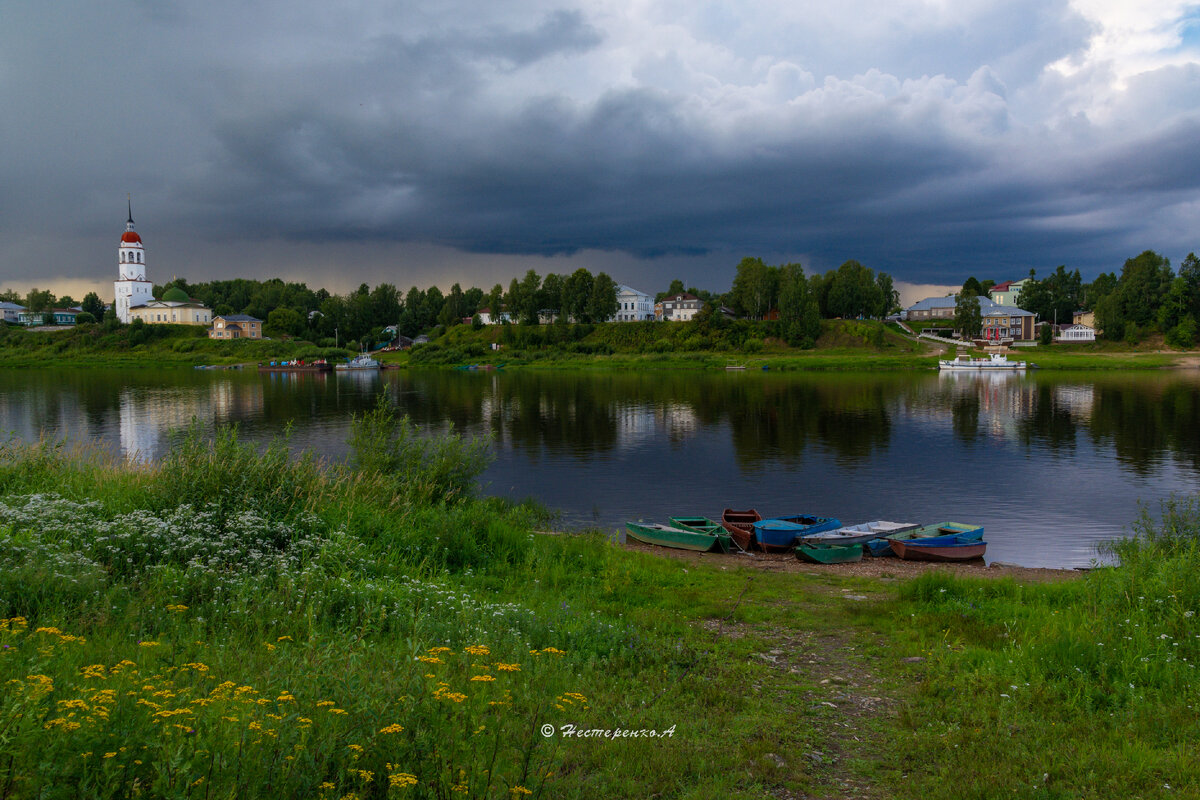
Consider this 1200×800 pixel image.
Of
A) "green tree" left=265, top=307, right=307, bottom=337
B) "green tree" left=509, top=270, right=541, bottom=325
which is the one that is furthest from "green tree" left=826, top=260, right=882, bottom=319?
"green tree" left=265, top=307, right=307, bottom=337

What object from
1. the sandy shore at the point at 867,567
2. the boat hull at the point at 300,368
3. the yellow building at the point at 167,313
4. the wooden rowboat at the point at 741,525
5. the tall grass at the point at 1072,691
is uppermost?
the yellow building at the point at 167,313

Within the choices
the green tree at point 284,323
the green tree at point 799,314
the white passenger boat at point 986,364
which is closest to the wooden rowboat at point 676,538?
the white passenger boat at point 986,364

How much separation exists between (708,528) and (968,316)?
14756cm

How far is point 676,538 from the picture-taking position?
22938mm

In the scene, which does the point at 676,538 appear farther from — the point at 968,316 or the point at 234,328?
the point at 234,328

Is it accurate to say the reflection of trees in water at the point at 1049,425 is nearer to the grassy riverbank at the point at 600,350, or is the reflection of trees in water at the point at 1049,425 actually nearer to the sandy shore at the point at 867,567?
the sandy shore at the point at 867,567

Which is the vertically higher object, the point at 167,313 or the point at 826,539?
the point at 167,313

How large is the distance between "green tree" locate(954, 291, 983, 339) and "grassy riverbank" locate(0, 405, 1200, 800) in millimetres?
149895

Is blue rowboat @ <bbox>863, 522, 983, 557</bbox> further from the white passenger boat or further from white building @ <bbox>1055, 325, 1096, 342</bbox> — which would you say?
white building @ <bbox>1055, 325, 1096, 342</bbox>

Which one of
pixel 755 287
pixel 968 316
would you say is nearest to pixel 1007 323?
pixel 968 316

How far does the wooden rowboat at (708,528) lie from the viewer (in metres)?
22.5

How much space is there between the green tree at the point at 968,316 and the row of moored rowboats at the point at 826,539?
14393 cm

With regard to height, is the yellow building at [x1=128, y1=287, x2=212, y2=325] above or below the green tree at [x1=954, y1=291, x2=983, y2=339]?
above

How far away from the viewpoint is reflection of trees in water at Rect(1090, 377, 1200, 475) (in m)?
41.9
